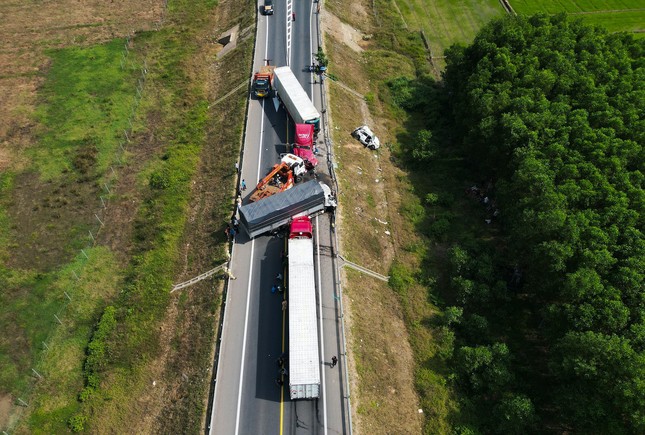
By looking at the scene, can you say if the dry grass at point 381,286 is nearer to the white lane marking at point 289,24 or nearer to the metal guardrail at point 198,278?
the white lane marking at point 289,24

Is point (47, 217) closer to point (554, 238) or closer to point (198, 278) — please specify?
point (198, 278)

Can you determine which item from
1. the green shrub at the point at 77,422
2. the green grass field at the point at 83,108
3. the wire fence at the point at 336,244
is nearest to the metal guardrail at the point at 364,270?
the wire fence at the point at 336,244

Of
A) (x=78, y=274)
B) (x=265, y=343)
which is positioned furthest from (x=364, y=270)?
(x=78, y=274)

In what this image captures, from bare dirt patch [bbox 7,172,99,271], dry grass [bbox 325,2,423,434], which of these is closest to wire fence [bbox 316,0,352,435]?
dry grass [bbox 325,2,423,434]

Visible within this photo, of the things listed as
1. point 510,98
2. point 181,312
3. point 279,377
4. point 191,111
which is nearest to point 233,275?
point 181,312

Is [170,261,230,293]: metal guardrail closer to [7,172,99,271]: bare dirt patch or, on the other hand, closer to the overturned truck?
the overturned truck

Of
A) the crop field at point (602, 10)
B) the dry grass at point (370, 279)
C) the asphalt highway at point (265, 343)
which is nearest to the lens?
the asphalt highway at point (265, 343)

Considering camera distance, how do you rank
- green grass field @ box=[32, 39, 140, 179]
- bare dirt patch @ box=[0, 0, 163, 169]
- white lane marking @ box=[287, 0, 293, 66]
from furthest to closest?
white lane marking @ box=[287, 0, 293, 66] < bare dirt patch @ box=[0, 0, 163, 169] < green grass field @ box=[32, 39, 140, 179]
